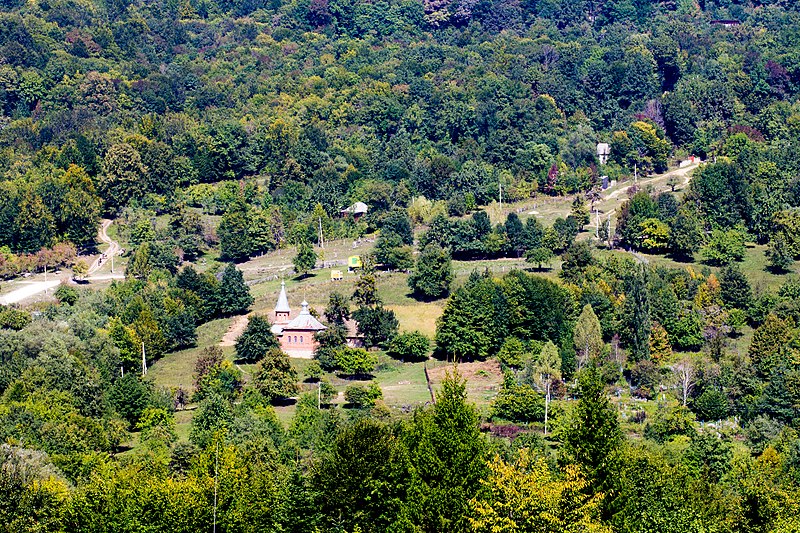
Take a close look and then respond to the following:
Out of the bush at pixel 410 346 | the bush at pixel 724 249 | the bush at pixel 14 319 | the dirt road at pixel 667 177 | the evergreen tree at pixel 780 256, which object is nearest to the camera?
the bush at pixel 410 346

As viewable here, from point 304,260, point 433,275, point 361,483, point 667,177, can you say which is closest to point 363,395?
point 433,275

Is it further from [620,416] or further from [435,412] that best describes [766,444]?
[435,412]

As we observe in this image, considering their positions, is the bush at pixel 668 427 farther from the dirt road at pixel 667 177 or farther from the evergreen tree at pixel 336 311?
the dirt road at pixel 667 177

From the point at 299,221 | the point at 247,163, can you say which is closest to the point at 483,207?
the point at 299,221

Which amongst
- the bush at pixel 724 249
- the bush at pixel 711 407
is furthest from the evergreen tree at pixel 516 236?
the bush at pixel 711 407

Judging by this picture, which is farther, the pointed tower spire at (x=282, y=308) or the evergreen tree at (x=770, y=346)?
the pointed tower spire at (x=282, y=308)

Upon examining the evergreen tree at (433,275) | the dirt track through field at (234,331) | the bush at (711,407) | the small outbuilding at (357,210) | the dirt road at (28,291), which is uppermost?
the small outbuilding at (357,210)

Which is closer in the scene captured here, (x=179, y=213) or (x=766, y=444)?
(x=766, y=444)
